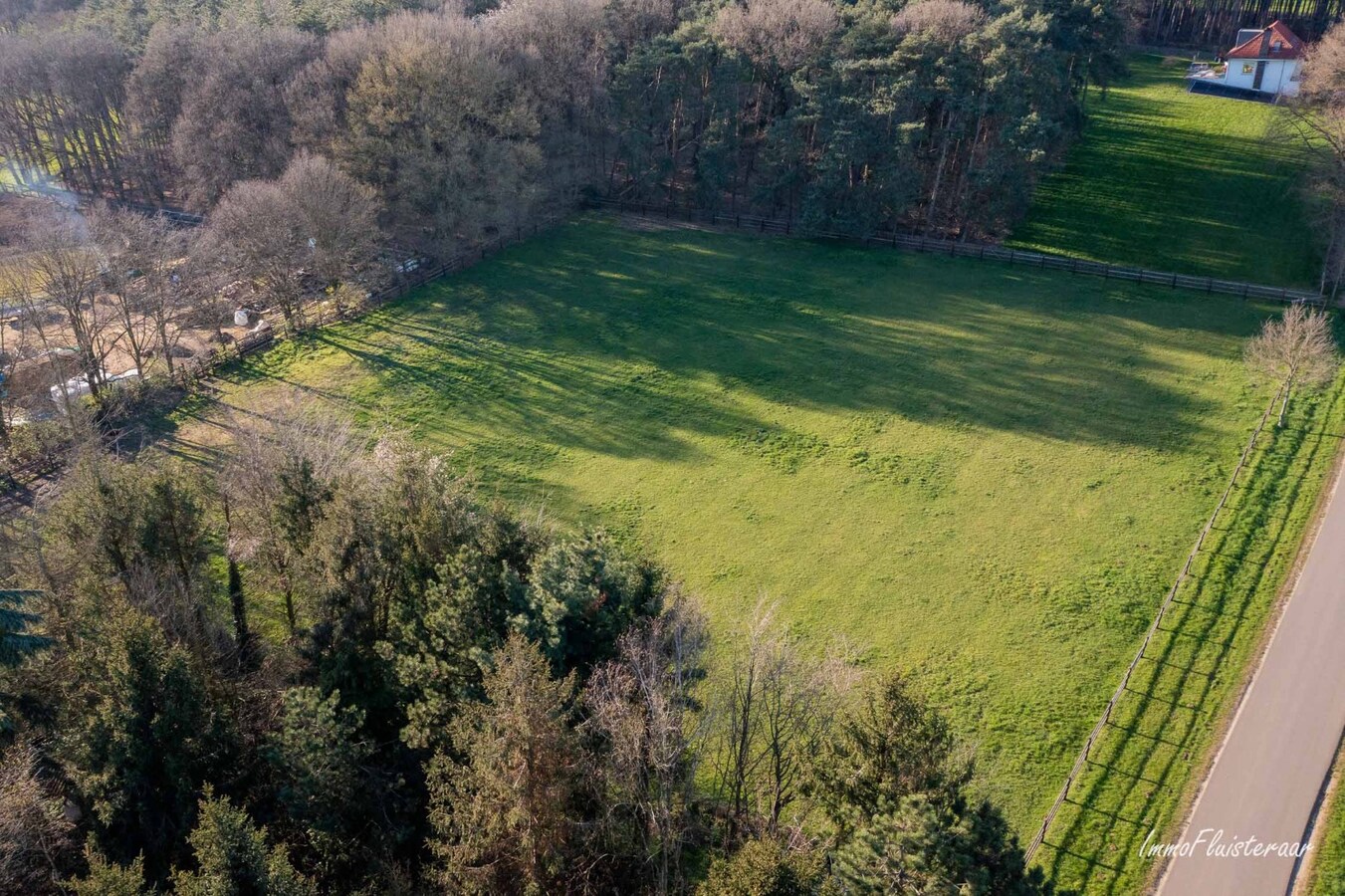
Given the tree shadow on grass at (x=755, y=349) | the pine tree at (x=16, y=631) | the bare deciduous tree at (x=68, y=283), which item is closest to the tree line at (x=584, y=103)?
the tree shadow on grass at (x=755, y=349)

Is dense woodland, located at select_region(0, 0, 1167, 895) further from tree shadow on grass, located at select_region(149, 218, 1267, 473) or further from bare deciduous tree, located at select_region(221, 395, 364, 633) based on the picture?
tree shadow on grass, located at select_region(149, 218, 1267, 473)

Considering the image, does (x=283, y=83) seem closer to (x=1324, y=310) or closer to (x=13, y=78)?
→ (x=13, y=78)

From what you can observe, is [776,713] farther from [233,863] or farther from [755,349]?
[755,349]

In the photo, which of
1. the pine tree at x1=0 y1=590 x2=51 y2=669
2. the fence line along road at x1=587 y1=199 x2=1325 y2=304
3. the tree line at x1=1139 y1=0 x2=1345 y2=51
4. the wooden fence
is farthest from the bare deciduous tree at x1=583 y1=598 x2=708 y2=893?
the tree line at x1=1139 y1=0 x2=1345 y2=51

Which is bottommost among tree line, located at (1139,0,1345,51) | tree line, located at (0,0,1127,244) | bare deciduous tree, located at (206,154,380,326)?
bare deciduous tree, located at (206,154,380,326)

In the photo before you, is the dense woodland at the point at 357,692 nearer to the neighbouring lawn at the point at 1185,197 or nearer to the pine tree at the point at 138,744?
A: the pine tree at the point at 138,744

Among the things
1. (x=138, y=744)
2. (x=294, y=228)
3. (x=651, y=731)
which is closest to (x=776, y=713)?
(x=651, y=731)
